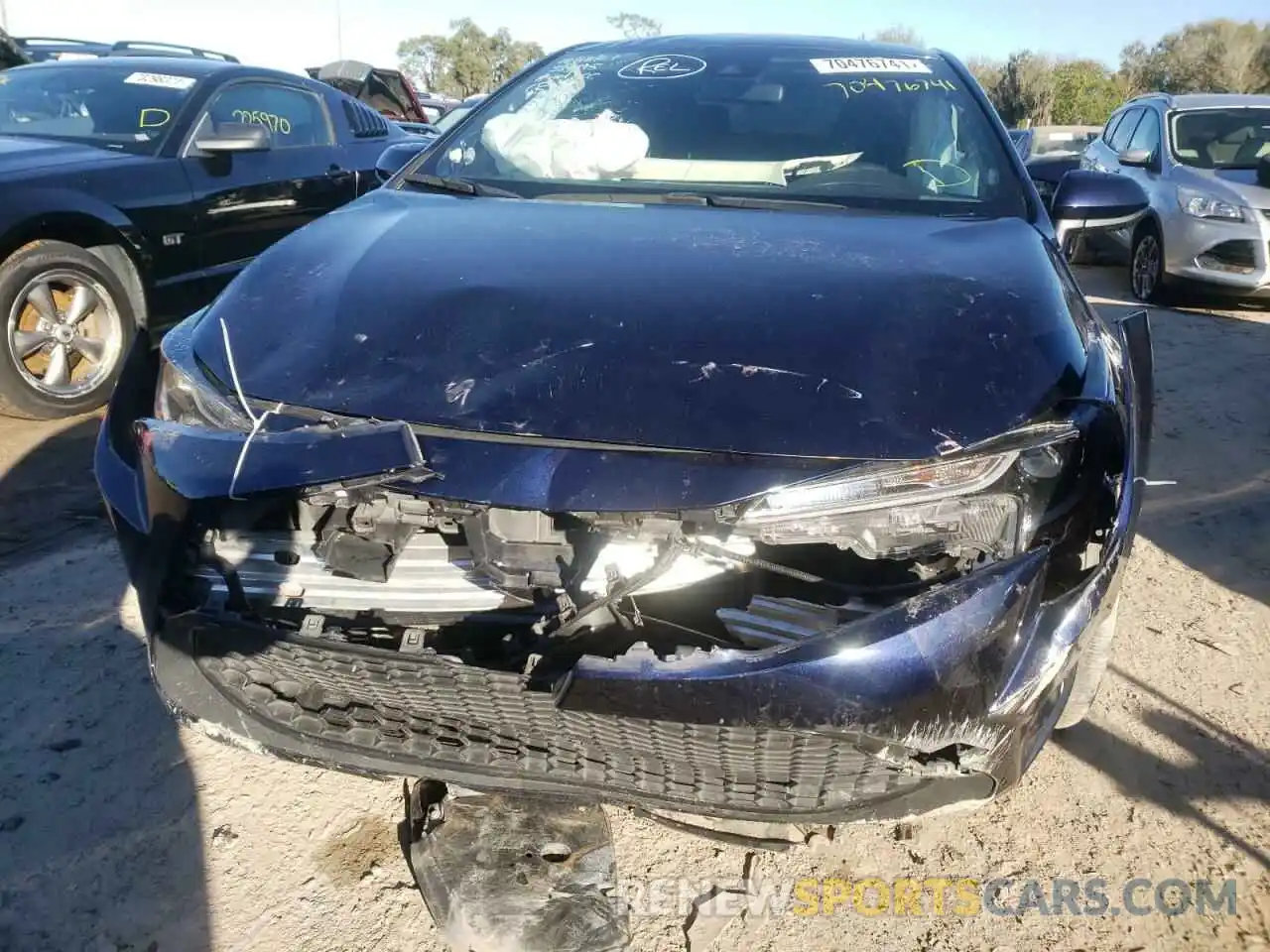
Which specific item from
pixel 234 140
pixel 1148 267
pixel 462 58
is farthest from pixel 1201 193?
pixel 462 58

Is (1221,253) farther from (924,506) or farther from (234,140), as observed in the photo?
(924,506)

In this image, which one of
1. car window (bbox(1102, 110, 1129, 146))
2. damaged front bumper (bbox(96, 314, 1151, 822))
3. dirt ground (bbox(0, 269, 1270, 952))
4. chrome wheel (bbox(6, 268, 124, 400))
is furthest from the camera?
car window (bbox(1102, 110, 1129, 146))

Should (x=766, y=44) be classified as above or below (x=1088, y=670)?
above

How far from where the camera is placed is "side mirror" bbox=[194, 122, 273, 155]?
4477 millimetres

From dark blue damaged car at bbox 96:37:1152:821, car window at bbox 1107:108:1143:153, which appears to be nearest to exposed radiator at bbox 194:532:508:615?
dark blue damaged car at bbox 96:37:1152:821

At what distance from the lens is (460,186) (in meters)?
2.69

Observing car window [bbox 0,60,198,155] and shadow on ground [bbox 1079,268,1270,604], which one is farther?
car window [bbox 0,60,198,155]

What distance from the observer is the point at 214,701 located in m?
1.75

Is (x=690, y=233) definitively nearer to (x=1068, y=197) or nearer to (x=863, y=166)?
(x=863, y=166)

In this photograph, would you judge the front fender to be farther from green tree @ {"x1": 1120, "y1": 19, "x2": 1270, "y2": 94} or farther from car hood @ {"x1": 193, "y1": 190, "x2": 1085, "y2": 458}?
green tree @ {"x1": 1120, "y1": 19, "x2": 1270, "y2": 94}

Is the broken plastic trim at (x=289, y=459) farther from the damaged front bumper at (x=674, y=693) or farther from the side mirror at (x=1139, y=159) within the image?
the side mirror at (x=1139, y=159)

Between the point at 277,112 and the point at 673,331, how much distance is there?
4439 millimetres

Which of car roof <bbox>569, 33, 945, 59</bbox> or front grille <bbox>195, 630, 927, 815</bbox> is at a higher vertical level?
car roof <bbox>569, 33, 945, 59</bbox>

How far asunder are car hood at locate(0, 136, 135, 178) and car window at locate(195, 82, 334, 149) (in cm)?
49
